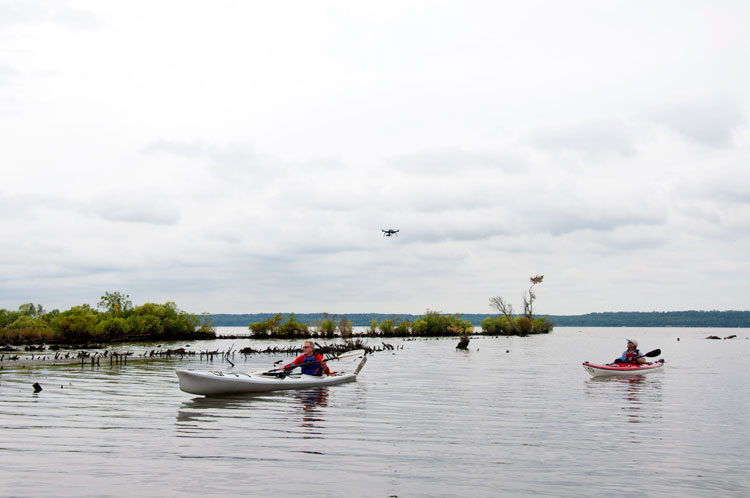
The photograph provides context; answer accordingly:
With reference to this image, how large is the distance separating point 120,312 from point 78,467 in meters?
82.2

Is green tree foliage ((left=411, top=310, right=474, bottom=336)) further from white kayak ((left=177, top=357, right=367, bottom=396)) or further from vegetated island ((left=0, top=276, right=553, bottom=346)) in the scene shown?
white kayak ((left=177, top=357, right=367, bottom=396))

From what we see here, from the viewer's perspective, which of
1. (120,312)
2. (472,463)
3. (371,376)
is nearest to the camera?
(472,463)

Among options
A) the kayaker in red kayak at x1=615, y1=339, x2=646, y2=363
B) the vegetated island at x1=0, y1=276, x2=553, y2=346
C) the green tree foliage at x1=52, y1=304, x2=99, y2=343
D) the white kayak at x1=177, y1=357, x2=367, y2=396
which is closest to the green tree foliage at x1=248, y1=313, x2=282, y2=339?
the vegetated island at x1=0, y1=276, x2=553, y2=346

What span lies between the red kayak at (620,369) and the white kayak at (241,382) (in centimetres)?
1370

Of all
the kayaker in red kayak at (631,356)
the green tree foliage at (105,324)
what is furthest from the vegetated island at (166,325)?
the kayaker in red kayak at (631,356)

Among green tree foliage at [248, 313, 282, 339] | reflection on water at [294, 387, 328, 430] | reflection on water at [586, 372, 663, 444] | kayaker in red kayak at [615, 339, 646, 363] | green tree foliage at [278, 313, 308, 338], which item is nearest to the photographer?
reflection on water at [294, 387, 328, 430]

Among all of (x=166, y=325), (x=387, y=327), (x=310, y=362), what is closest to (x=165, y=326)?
(x=166, y=325)

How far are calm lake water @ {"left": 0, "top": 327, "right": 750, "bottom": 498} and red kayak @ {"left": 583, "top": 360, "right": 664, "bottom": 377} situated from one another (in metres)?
4.69

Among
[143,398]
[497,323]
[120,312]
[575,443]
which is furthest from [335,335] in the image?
[575,443]

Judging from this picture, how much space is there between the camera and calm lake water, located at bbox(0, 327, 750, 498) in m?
10.5

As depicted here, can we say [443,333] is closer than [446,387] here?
No

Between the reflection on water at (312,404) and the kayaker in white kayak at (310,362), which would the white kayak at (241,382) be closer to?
the kayaker in white kayak at (310,362)

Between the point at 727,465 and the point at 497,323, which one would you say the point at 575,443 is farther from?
the point at 497,323

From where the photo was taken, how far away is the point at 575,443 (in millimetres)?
14289
